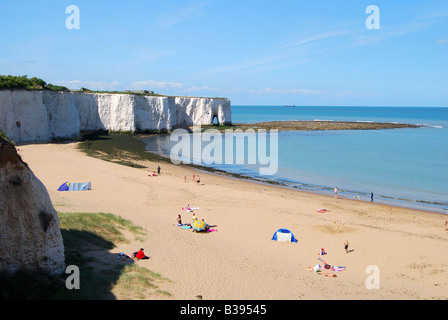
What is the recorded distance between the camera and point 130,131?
182ft

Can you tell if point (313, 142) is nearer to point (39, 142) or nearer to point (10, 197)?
point (39, 142)

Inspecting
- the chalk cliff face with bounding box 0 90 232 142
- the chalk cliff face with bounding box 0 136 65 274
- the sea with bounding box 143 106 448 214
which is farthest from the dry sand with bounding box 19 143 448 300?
the chalk cliff face with bounding box 0 90 232 142

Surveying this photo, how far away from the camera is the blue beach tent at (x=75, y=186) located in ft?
70.9

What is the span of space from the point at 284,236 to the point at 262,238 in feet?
3.32

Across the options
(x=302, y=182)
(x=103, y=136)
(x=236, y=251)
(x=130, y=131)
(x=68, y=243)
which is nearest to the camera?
(x=68, y=243)

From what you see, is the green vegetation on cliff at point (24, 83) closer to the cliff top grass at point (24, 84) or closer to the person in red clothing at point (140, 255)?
the cliff top grass at point (24, 84)

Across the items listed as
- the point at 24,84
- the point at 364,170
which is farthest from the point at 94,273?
the point at 24,84

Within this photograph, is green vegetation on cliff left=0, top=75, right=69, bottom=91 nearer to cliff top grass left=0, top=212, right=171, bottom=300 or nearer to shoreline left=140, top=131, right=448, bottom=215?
shoreline left=140, top=131, right=448, bottom=215

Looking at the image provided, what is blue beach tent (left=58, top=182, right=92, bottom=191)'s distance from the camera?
2162cm

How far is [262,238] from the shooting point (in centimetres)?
1655

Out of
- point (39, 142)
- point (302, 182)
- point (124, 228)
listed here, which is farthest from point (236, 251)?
point (39, 142)

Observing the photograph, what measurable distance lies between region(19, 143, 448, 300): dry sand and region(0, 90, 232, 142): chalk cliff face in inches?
458
